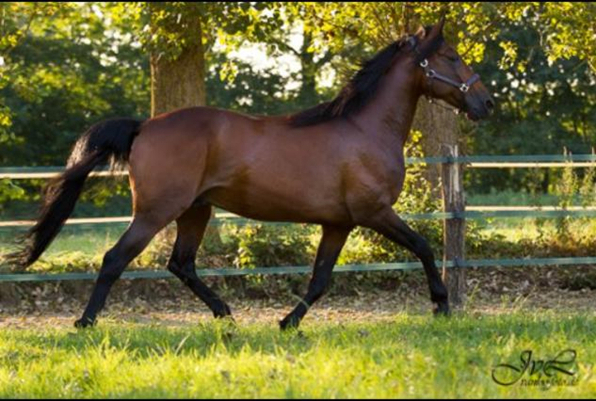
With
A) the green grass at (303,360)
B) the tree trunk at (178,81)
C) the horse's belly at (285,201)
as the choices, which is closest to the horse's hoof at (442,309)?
the green grass at (303,360)

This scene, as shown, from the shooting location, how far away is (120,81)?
32.5m

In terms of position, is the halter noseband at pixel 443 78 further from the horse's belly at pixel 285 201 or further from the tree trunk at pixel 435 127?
the tree trunk at pixel 435 127

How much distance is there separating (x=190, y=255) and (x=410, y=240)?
66.5 inches

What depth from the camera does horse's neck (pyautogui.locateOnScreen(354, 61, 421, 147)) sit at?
8562 mm

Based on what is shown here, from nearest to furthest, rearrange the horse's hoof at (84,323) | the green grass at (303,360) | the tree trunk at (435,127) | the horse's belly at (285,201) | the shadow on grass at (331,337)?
the green grass at (303,360), the shadow on grass at (331,337), the horse's hoof at (84,323), the horse's belly at (285,201), the tree trunk at (435,127)

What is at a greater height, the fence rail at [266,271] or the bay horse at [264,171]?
the bay horse at [264,171]

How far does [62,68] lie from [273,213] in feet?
80.4

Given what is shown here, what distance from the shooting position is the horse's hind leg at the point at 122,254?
8125mm

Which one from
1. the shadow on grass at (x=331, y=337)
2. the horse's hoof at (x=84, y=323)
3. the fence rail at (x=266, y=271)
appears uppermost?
the shadow on grass at (x=331, y=337)

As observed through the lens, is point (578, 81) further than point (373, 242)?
Yes

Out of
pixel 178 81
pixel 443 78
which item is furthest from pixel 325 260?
pixel 178 81

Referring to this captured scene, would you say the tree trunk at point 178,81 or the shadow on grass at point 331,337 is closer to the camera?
the shadow on grass at point 331,337

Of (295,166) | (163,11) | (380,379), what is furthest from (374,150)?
(163,11)

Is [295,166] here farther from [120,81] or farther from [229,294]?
[120,81]
